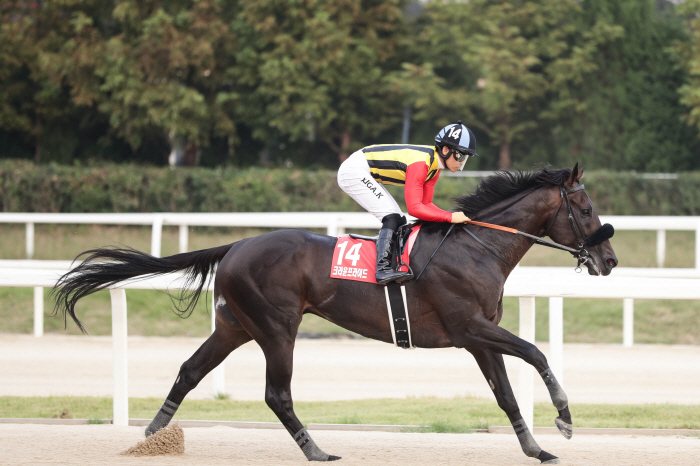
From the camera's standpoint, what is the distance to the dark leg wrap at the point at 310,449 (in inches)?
154

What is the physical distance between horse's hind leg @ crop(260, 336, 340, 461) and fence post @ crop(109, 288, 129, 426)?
113 centimetres

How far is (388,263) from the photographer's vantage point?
400cm

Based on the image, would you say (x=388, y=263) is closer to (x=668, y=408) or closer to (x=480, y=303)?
(x=480, y=303)

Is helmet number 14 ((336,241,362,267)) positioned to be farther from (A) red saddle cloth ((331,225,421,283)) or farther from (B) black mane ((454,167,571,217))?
(B) black mane ((454,167,571,217))

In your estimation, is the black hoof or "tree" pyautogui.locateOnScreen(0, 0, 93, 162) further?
"tree" pyautogui.locateOnScreen(0, 0, 93, 162)

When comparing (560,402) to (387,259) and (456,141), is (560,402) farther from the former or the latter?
(456,141)

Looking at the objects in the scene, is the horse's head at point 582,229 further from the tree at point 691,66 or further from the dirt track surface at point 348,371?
the tree at point 691,66

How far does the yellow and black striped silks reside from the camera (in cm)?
411

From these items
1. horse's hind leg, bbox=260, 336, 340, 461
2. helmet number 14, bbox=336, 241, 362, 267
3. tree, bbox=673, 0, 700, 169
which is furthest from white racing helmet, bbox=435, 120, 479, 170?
tree, bbox=673, 0, 700, 169

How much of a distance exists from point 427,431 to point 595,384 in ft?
6.94

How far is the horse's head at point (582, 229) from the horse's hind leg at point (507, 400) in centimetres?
67

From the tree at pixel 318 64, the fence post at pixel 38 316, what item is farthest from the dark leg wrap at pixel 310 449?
the tree at pixel 318 64

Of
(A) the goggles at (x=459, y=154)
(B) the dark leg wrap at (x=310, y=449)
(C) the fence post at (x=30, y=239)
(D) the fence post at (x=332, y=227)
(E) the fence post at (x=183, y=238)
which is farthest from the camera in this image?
(C) the fence post at (x=30, y=239)

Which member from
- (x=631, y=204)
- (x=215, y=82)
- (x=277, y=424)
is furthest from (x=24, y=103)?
(x=277, y=424)
